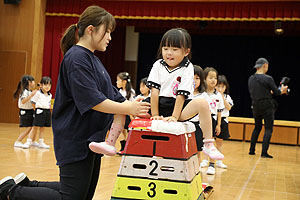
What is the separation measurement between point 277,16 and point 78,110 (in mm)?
8029

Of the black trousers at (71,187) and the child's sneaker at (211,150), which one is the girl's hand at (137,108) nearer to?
the black trousers at (71,187)

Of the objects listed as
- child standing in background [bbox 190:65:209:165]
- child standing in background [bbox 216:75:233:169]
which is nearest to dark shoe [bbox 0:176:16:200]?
child standing in background [bbox 190:65:209:165]

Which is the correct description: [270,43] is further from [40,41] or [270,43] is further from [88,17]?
[88,17]

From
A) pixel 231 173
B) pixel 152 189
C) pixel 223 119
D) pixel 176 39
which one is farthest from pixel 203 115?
pixel 223 119

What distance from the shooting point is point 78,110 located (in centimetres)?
188

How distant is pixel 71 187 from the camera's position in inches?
73.5

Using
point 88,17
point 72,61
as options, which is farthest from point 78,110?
point 88,17

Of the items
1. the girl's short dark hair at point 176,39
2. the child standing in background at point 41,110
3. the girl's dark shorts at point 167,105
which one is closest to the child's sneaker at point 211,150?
the girl's dark shorts at point 167,105

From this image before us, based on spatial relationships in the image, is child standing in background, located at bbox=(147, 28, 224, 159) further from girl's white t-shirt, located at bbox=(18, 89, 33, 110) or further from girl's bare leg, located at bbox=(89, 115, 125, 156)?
girl's white t-shirt, located at bbox=(18, 89, 33, 110)

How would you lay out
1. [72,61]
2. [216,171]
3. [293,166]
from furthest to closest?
[293,166] < [216,171] < [72,61]

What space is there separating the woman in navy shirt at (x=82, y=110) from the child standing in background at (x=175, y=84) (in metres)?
0.53

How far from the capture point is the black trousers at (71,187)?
1.87 meters

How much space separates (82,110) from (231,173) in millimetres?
3256

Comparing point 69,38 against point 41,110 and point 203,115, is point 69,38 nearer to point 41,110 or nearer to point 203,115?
point 203,115
